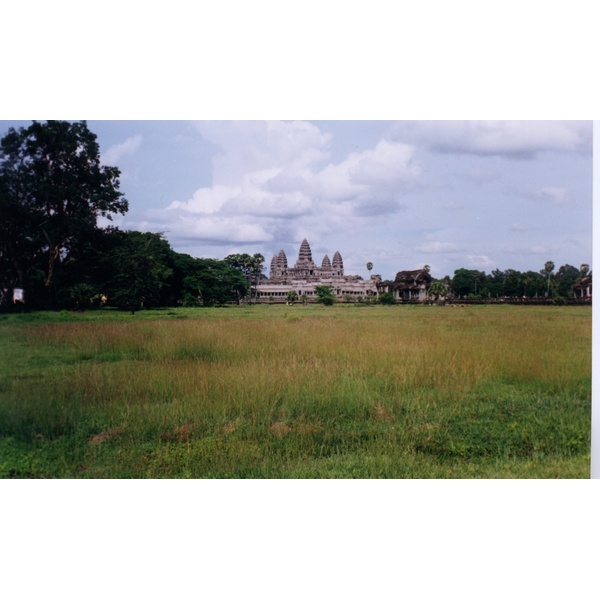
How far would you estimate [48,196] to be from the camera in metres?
4.51

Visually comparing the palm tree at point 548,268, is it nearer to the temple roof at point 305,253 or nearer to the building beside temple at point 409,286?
the building beside temple at point 409,286

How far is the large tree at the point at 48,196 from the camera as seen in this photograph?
432cm

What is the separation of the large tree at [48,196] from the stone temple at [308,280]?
1417 millimetres

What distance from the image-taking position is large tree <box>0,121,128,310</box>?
4.32 meters

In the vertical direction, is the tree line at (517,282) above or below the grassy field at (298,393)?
above

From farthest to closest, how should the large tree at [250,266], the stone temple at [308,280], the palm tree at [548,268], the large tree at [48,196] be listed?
the large tree at [250,266] < the stone temple at [308,280] < the palm tree at [548,268] < the large tree at [48,196]

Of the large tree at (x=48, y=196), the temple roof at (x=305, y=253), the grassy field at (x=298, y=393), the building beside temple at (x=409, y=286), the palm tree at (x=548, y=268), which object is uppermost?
the large tree at (x=48, y=196)

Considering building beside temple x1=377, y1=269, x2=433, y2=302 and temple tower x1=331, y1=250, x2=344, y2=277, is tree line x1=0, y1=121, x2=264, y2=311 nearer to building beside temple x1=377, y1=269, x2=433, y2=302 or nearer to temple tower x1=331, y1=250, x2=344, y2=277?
temple tower x1=331, y1=250, x2=344, y2=277

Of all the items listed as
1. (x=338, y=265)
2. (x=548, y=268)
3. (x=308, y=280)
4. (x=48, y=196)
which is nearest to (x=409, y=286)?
(x=338, y=265)

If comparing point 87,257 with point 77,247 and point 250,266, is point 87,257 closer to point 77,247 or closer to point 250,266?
point 77,247

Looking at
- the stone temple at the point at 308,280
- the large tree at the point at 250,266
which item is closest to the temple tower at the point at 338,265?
A: the stone temple at the point at 308,280

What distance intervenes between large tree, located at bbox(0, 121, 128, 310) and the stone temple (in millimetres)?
1417

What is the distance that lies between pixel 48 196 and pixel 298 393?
271 cm

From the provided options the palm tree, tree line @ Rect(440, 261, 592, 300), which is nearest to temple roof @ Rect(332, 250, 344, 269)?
tree line @ Rect(440, 261, 592, 300)
